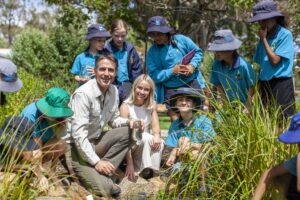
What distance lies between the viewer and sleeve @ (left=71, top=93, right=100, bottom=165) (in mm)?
4980

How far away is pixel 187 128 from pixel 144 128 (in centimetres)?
83

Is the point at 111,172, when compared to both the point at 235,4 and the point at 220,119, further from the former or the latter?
the point at 235,4

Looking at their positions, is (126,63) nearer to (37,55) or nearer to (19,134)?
(19,134)

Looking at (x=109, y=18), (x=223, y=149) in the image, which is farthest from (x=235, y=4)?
(x=223, y=149)

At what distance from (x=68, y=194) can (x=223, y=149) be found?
1.24 metres

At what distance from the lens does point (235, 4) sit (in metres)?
11.7

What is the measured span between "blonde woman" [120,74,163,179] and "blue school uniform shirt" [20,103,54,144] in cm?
85

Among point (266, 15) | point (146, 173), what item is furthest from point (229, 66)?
point (146, 173)

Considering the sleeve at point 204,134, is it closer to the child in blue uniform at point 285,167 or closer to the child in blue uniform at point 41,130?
the child in blue uniform at point 285,167

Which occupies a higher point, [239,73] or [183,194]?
[239,73]

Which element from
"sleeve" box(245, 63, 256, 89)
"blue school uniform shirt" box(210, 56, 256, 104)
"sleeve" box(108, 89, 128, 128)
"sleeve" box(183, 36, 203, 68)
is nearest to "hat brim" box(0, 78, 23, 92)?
"sleeve" box(108, 89, 128, 128)

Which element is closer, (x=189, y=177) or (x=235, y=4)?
(x=189, y=177)

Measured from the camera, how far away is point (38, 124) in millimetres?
4777

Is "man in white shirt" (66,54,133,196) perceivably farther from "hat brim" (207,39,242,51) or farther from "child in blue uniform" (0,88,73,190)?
"hat brim" (207,39,242,51)
